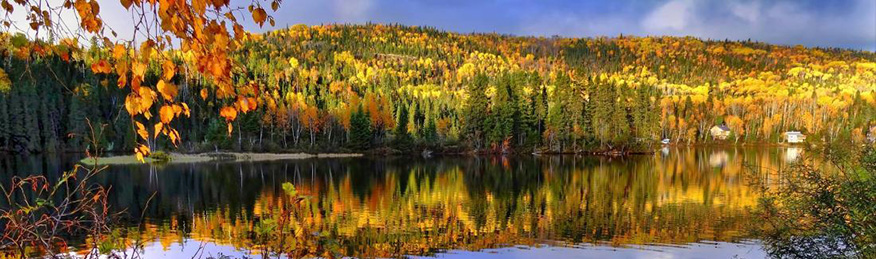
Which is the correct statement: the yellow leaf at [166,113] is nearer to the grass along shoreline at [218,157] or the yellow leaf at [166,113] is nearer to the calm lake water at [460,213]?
the calm lake water at [460,213]

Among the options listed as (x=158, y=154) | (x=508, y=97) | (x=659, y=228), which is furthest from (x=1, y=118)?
(x=659, y=228)

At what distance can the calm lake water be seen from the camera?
17489 mm

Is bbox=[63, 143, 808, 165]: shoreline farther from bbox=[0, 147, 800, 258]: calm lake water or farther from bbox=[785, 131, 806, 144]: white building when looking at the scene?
bbox=[785, 131, 806, 144]: white building

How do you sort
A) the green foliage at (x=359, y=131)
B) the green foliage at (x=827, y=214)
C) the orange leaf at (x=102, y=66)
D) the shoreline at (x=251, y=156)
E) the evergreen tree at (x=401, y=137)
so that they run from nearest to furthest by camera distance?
the orange leaf at (x=102, y=66) → the green foliage at (x=827, y=214) → the shoreline at (x=251, y=156) → the green foliage at (x=359, y=131) → the evergreen tree at (x=401, y=137)

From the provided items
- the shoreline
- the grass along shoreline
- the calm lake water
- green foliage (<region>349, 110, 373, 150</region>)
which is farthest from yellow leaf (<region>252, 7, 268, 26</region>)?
green foliage (<region>349, 110, 373, 150</region>)

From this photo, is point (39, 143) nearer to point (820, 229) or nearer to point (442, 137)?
point (442, 137)

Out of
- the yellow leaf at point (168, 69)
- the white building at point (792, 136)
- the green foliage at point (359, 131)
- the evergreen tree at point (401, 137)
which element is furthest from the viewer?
the white building at point (792, 136)

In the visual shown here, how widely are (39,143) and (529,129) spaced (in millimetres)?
63486

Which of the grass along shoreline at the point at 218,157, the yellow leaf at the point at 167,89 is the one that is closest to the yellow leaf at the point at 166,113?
the yellow leaf at the point at 167,89

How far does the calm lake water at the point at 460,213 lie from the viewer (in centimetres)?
1749

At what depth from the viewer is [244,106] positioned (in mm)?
2174

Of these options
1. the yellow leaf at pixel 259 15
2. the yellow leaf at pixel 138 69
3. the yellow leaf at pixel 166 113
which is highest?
the yellow leaf at pixel 259 15

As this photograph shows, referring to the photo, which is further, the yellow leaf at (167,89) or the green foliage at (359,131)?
the green foliage at (359,131)

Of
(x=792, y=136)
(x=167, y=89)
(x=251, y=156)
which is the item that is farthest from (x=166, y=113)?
(x=792, y=136)
